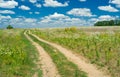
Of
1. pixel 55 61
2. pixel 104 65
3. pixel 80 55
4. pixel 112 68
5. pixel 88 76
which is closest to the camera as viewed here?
pixel 88 76

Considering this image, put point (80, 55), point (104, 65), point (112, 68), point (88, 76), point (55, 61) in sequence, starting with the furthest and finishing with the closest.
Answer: point (80, 55) → point (55, 61) → point (104, 65) → point (112, 68) → point (88, 76)

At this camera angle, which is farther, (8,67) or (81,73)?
(8,67)

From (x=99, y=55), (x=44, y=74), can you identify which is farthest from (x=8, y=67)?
(x=99, y=55)

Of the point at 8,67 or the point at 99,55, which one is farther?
the point at 99,55

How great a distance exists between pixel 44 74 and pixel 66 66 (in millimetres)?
2397

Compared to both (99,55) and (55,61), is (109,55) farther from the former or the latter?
(55,61)

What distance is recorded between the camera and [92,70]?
16.6 meters

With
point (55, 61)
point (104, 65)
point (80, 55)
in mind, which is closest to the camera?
point (104, 65)

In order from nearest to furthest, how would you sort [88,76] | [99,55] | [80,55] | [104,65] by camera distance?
[88,76] < [104,65] < [99,55] < [80,55]

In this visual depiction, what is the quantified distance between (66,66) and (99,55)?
418cm

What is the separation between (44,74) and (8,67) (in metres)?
2.52

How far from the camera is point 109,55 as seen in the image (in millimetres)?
20078

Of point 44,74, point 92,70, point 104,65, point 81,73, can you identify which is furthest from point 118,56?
point 44,74

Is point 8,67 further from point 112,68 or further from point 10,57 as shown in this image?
point 112,68
